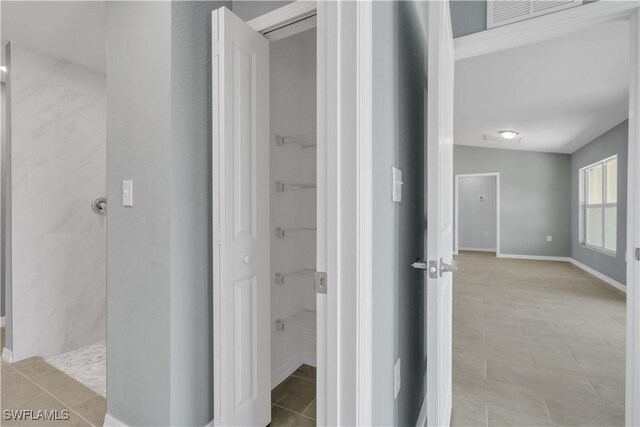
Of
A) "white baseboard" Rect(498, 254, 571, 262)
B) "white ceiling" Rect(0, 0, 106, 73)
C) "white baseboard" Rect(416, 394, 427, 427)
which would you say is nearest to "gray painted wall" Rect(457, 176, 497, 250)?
"white baseboard" Rect(498, 254, 571, 262)

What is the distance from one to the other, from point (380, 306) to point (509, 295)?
4256 mm

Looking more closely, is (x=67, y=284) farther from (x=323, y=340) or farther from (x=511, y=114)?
(x=511, y=114)

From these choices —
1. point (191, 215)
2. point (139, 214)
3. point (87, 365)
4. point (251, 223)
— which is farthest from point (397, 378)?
point (87, 365)

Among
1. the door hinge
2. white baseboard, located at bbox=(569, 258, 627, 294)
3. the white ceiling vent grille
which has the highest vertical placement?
the white ceiling vent grille

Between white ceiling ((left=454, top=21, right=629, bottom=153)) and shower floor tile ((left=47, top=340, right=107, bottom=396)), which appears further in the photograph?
white ceiling ((left=454, top=21, right=629, bottom=153))

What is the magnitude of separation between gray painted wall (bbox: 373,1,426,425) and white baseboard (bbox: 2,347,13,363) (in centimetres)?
273

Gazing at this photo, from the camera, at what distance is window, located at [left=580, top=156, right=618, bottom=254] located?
17.6ft

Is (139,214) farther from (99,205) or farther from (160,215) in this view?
(99,205)

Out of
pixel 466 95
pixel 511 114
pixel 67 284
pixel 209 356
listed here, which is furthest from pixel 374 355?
pixel 511 114

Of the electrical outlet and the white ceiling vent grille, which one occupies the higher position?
the white ceiling vent grille

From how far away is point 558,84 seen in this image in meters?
3.79

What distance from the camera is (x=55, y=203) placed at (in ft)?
8.53

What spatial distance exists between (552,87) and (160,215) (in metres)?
4.41

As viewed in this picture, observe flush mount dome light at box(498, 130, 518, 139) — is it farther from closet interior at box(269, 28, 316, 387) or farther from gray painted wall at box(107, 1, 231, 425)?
gray painted wall at box(107, 1, 231, 425)
